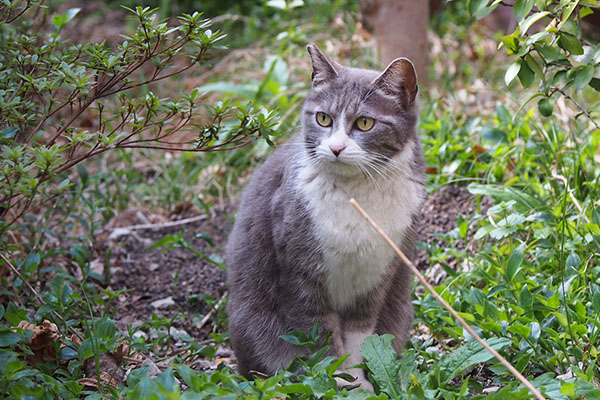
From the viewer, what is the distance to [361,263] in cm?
259

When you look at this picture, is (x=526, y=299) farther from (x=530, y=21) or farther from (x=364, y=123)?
(x=530, y=21)

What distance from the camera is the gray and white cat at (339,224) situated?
8.46ft

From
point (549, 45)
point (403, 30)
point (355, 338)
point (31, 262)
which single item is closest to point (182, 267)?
point (31, 262)

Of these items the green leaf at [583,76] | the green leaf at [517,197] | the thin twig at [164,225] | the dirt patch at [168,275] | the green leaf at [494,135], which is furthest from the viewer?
the thin twig at [164,225]

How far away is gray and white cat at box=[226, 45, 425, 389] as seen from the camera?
258cm

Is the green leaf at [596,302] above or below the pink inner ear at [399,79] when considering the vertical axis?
below

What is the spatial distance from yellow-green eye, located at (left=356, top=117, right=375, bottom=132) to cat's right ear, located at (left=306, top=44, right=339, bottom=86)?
9.6 inches

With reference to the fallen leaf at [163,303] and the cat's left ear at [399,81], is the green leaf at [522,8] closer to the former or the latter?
the cat's left ear at [399,81]

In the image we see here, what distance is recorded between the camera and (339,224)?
2570 mm

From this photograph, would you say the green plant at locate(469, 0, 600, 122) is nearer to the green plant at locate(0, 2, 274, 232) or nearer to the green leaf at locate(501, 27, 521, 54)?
the green leaf at locate(501, 27, 521, 54)

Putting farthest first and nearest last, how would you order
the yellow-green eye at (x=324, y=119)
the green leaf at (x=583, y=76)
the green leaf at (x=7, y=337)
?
the yellow-green eye at (x=324, y=119) < the green leaf at (x=583, y=76) < the green leaf at (x=7, y=337)

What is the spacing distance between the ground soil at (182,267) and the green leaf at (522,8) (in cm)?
139

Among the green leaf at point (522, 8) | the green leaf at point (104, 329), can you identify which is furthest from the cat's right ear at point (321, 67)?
the green leaf at point (104, 329)

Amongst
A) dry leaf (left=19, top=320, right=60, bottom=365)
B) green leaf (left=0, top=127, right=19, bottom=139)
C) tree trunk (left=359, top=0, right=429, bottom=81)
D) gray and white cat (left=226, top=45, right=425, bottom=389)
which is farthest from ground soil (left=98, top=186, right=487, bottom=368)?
tree trunk (left=359, top=0, right=429, bottom=81)
